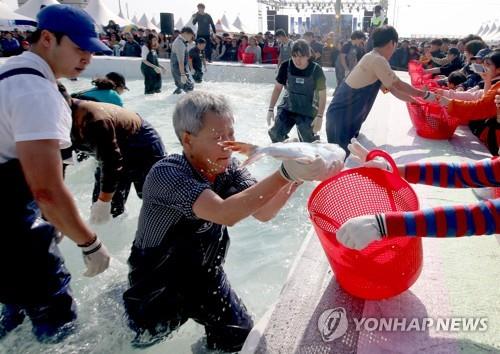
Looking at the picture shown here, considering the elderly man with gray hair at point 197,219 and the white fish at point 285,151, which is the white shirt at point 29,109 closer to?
the elderly man with gray hair at point 197,219

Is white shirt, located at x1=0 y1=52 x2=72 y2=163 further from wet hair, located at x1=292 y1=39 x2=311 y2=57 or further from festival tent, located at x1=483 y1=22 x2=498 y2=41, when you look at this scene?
festival tent, located at x1=483 y1=22 x2=498 y2=41

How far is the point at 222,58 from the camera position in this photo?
18.1 meters

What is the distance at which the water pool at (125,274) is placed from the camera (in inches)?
88.7

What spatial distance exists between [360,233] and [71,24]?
1.52m

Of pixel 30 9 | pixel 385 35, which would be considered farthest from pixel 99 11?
pixel 385 35

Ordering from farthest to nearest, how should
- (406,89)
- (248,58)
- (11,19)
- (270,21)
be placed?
(270,21) < (11,19) < (248,58) < (406,89)

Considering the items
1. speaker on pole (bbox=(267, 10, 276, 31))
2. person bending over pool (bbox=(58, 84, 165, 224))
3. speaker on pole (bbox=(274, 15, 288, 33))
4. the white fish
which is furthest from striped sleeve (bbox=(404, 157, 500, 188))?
speaker on pole (bbox=(267, 10, 276, 31))

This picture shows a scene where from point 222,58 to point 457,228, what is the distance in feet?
57.6

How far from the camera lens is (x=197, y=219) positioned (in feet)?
5.78

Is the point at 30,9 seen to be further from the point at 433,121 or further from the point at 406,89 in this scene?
the point at 433,121

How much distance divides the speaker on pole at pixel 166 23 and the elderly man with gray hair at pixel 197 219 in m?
21.1

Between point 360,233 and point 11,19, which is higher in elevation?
point 11,19

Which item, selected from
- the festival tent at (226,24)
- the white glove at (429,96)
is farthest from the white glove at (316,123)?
the festival tent at (226,24)

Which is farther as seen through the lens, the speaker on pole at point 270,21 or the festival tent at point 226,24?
the festival tent at point 226,24
